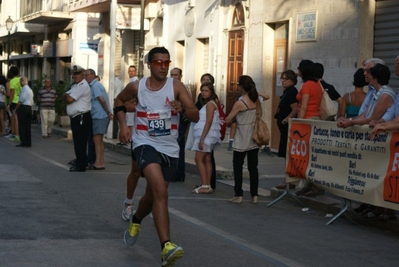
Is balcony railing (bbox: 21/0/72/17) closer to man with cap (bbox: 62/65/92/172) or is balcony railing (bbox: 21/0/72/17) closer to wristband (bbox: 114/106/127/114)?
man with cap (bbox: 62/65/92/172)

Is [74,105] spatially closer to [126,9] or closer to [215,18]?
[215,18]

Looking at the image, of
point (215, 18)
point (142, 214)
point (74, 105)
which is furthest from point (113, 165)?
point (142, 214)

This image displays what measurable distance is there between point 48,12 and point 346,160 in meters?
30.2

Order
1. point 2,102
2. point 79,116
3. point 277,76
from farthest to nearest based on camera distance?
point 2,102
point 277,76
point 79,116

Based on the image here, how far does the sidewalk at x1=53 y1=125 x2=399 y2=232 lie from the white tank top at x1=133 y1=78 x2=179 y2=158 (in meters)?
3.37

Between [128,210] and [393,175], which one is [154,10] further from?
[393,175]

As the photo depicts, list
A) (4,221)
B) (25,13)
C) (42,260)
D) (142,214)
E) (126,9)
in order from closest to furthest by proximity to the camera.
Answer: (42,260)
(142,214)
(4,221)
(126,9)
(25,13)

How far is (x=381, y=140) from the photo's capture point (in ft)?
30.3

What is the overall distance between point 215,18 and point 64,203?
1342 cm

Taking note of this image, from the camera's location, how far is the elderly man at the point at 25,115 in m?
20.1

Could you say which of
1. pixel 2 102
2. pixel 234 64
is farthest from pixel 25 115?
pixel 234 64

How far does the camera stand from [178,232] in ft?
28.6

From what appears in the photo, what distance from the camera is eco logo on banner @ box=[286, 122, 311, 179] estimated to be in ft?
35.4

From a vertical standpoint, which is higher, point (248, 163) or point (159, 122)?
point (159, 122)
